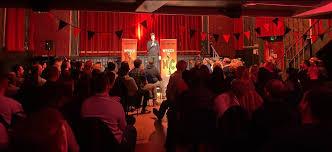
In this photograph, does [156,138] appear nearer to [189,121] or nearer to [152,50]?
[189,121]

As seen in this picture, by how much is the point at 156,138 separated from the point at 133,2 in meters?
2.55

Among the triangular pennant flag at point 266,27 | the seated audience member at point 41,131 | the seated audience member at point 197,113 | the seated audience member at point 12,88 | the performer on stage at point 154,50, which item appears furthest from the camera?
the triangular pennant flag at point 266,27

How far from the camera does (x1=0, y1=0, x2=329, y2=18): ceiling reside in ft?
17.7

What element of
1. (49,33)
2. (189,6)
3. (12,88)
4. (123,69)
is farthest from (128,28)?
(12,88)

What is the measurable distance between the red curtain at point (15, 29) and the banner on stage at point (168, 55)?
4597mm

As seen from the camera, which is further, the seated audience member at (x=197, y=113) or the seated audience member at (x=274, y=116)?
the seated audience member at (x=197, y=113)

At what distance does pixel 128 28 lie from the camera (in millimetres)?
14609

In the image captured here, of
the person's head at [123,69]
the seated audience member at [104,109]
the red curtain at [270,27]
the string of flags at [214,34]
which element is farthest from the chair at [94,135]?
the red curtain at [270,27]

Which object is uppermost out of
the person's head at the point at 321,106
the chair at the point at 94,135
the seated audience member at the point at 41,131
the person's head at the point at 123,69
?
the person's head at the point at 123,69

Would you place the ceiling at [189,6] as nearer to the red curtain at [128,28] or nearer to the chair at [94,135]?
the chair at [94,135]

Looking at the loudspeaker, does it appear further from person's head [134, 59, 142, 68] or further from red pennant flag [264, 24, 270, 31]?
red pennant flag [264, 24, 270, 31]

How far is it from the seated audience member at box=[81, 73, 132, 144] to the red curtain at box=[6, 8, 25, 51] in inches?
287

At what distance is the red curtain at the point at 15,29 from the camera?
9281mm

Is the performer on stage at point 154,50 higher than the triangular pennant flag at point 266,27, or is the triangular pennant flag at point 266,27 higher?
the triangular pennant flag at point 266,27
